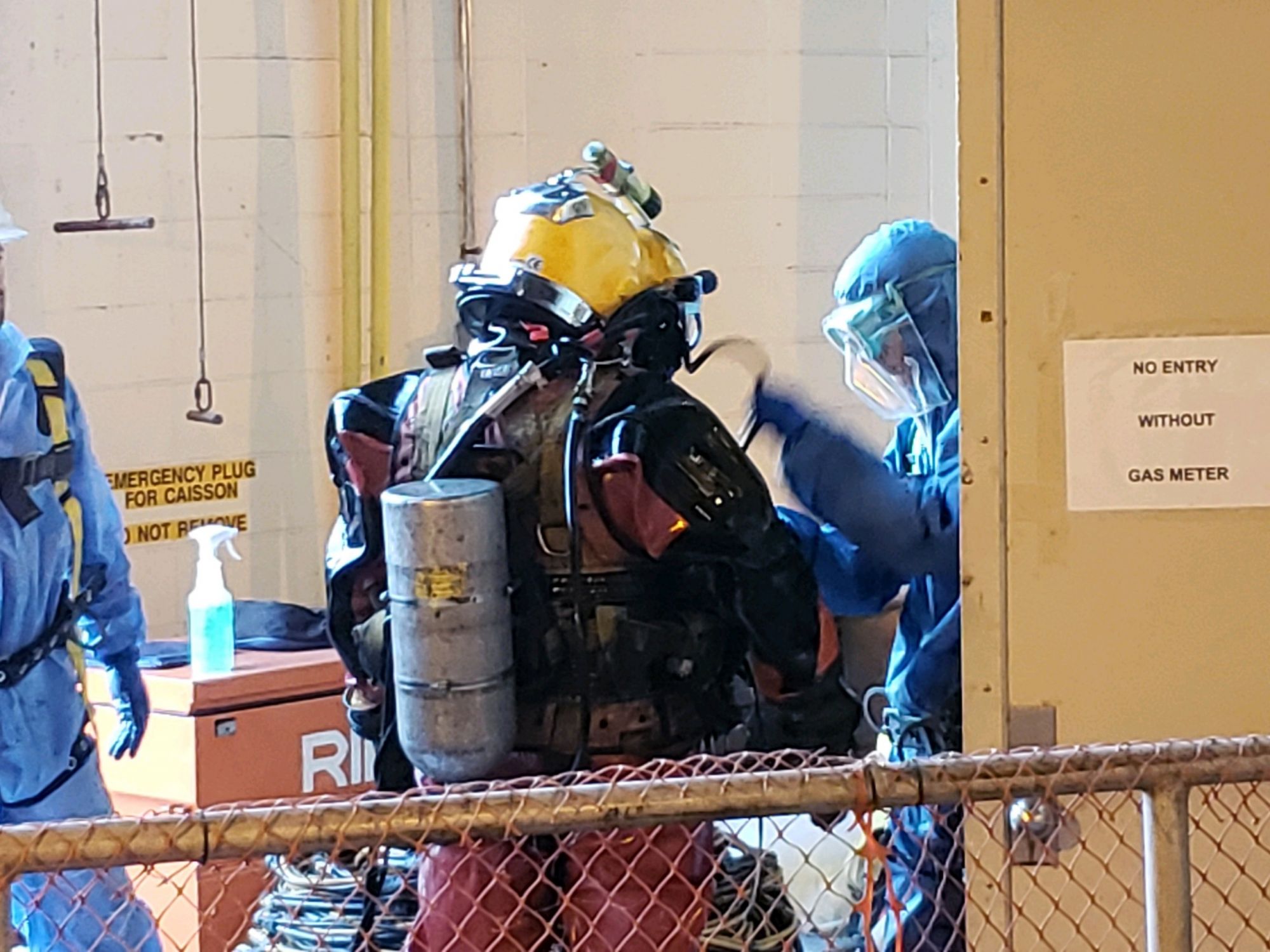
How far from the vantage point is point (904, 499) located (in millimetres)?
2965

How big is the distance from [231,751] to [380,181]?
1468 mm

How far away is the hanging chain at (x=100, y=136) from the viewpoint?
417 cm

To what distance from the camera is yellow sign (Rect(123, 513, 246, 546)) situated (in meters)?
4.27

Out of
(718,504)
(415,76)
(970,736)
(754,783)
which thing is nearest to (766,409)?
(718,504)

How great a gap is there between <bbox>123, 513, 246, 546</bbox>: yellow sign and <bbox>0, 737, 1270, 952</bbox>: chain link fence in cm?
95

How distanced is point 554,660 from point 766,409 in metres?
0.60

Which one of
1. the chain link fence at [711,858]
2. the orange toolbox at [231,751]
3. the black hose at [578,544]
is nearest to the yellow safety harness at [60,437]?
the orange toolbox at [231,751]

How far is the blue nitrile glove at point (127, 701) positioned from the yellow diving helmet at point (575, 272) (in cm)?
120

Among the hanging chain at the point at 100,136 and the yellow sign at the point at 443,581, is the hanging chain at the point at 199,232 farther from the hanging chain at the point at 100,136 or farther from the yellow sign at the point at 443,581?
the yellow sign at the point at 443,581

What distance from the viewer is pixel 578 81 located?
4605 mm

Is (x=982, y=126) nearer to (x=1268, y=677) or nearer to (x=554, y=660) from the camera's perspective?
(x=1268, y=677)

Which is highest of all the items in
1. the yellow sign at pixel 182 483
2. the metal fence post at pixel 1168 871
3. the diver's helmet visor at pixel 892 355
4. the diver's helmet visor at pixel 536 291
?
the diver's helmet visor at pixel 536 291

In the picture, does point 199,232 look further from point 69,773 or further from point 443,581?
point 443,581

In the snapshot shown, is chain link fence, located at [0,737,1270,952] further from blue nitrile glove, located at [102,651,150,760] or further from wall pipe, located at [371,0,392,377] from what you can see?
wall pipe, located at [371,0,392,377]
